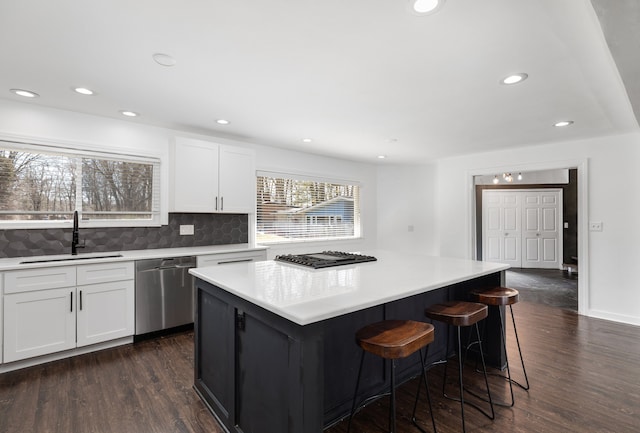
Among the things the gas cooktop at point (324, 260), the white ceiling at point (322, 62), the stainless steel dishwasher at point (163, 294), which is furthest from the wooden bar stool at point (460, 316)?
the stainless steel dishwasher at point (163, 294)

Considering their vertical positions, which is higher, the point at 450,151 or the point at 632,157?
the point at 450,151

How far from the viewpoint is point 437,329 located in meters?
2.62

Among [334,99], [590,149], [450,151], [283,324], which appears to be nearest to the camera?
[283,324]

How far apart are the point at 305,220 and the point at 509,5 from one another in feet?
13.1

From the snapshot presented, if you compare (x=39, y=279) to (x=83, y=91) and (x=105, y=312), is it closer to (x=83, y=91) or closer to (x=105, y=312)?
(x=105, y=312)

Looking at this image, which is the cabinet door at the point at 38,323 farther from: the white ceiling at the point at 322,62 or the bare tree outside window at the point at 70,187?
the white ceiling at the point at 322,62

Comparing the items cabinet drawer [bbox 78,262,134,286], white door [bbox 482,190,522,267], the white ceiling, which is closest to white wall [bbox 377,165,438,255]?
white door [bbox 482,190,522,267]

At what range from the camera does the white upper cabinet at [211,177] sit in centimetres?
354

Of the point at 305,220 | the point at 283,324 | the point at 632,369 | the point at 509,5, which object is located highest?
the point at 509,5

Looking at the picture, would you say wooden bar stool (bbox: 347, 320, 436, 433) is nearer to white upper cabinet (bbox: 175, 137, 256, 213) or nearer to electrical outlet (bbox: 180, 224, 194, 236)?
white upper cabinet (bbox: 175, 137, 256, 213)

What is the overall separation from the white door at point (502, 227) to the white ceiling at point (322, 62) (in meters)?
4.24

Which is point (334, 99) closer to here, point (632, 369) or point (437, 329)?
point (437, 329)

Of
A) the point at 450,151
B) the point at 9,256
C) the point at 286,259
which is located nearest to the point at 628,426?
the point at 286,259

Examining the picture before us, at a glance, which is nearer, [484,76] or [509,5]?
[509,5]
